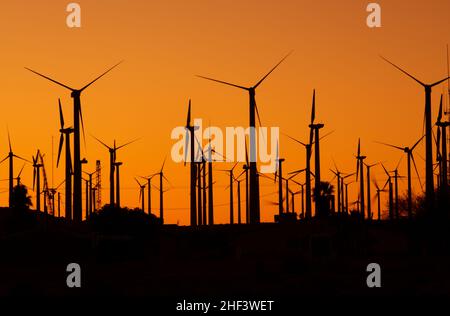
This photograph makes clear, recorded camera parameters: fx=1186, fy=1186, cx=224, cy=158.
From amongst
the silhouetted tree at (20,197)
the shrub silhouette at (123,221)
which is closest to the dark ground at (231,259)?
the shrub silhouette at (123,221)

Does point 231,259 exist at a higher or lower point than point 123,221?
lower

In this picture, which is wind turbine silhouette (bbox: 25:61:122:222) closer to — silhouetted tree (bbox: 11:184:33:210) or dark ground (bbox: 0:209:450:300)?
dark ground (bbox: 0:209:450:300)

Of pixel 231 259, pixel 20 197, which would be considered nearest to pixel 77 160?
pixel 231 259

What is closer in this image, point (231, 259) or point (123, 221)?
point (231, 259)

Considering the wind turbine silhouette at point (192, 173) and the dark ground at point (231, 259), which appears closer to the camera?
the dark ground at point (231, 259)

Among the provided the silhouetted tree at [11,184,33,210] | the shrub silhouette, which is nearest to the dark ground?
the shrub silhouette

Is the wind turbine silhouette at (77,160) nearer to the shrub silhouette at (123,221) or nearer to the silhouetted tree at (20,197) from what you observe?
the shrub silhouette at (123,221)

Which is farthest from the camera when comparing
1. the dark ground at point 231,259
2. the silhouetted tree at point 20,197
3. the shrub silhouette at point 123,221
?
the silhouetted tree at point 20,197

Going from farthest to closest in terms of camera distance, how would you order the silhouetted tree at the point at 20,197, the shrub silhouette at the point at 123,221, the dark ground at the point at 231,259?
1. the silhouetted tree at the point at 20,197
2. the shrub silhouette at the point at 123,221
3. the dark ground at the point at 231,259

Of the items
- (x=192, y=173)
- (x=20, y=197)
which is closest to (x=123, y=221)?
(x=192, y=173)

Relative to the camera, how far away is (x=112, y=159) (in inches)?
5172

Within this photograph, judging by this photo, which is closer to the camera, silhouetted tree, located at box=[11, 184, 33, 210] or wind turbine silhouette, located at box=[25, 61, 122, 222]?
wind turbine silhouette, located at box=[25, 61, 122, 222]

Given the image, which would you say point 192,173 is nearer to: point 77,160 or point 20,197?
point 77,160

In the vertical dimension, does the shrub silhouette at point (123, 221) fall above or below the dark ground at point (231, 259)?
above
